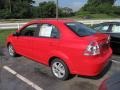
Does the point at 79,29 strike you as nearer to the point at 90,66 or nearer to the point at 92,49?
the point at 92,49

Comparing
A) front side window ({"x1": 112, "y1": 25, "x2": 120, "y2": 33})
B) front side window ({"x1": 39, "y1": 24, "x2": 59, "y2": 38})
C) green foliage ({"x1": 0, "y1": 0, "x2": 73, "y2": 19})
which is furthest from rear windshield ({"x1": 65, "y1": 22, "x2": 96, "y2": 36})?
green foliage ({"x1": 0, "y1": 0, "x2": 73, "y2": 19})

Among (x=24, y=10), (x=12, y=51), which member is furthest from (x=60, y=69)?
(x=24, y=10)

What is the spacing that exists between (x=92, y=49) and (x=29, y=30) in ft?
9.06

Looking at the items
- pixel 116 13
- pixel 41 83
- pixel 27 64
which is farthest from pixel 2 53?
pixel 116 13

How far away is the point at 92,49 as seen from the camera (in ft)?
20.5

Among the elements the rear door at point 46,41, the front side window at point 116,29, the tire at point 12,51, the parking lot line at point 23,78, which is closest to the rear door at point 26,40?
the rear door at point 46,41

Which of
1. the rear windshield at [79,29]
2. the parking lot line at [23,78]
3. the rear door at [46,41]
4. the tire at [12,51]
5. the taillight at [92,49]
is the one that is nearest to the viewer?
the taillight at [92,49]

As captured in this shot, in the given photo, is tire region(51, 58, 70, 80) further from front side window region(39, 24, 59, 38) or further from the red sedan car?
front side window region(39, 24, 59, 38)

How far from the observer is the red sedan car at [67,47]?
20.5ft

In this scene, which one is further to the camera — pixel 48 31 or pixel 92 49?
pixel 48 31

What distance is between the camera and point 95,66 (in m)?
6.25

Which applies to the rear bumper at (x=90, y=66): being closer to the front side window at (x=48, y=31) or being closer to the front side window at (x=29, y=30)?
the front side window at (x=48, y=31)

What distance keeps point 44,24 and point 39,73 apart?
1.46m

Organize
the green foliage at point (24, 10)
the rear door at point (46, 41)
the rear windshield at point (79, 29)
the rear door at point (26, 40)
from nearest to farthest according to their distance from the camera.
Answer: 1. the rear windshield at point (79, 29)
2. the rear door at point (46, 41)
3. the rear door at point (26, 40)
4. the green foliage at point (24, 10)
